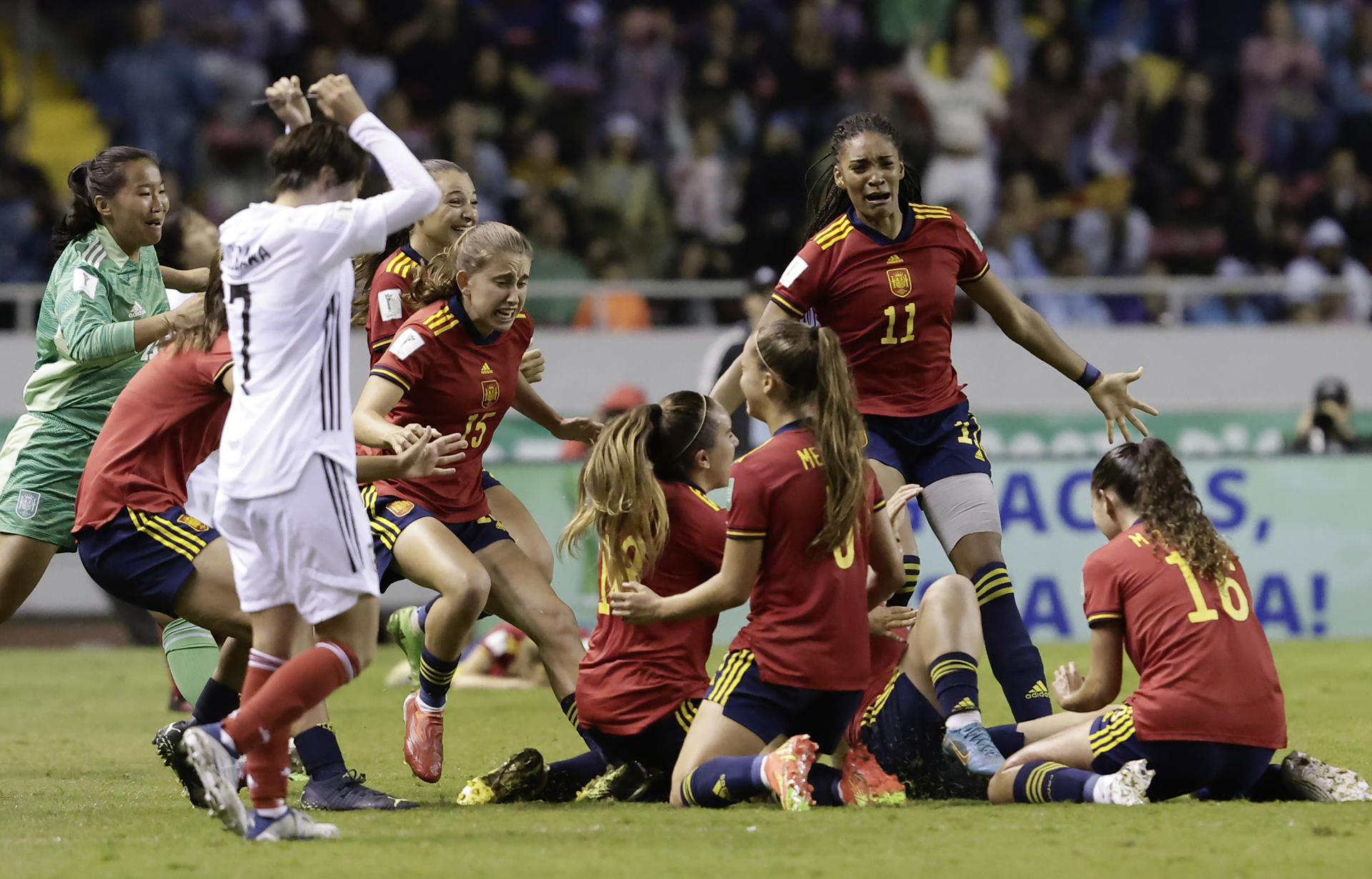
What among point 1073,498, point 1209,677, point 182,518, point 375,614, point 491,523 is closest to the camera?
point 375,614

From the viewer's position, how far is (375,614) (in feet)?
14.8

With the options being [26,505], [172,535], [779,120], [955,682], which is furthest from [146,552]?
[779,120]

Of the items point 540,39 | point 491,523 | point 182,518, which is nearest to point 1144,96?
point 540,39

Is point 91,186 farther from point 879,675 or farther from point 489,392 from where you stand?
point 879,675

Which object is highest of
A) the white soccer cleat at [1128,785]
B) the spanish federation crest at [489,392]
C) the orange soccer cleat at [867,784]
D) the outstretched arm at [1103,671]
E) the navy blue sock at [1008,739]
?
the spanish federation crest at [489,392]

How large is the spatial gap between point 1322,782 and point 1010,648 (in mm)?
1135

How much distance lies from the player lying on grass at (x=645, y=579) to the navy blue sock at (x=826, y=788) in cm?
43

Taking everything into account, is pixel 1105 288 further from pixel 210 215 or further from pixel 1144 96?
pixel 210 215

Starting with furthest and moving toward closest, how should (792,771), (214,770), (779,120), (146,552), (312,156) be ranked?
(779,120) < (146,552) < (792,771) < (312,156) < (214,770)

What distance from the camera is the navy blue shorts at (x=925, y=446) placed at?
19.4 ft

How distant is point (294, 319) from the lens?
4.39 meters

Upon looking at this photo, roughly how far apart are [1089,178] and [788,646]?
11590 mm

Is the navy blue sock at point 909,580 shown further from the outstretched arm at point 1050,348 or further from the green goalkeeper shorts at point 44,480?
the green goalkeeper shorts at point 44,480

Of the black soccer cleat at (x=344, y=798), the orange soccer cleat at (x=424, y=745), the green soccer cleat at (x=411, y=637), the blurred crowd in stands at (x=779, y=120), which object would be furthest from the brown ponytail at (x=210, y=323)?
the blurred crowd in stands at (x=779, y=120)
